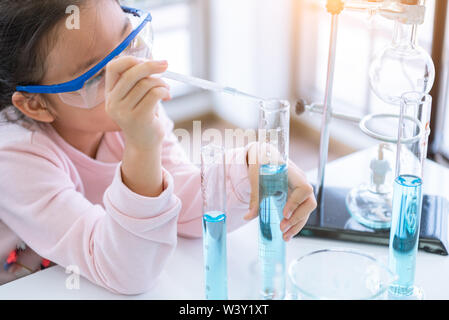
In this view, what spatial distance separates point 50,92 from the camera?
0.90 m

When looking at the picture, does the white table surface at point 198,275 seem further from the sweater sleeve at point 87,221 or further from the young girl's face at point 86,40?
the young girl's face at point 86,40

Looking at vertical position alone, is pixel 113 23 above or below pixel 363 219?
above

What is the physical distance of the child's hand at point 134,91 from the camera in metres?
0.72

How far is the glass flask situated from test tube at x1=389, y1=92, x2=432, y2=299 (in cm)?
11

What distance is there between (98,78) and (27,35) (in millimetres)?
142

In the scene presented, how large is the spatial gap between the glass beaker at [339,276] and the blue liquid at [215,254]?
10 centimetres

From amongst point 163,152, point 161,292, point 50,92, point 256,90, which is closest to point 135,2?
point 256,90

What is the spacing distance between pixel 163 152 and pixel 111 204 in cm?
34

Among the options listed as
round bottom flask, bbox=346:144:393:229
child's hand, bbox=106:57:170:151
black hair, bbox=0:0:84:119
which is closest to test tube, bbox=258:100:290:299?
child's hand, bbox=106:57:170:151

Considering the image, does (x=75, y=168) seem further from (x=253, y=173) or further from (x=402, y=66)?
(x=402, y=66)

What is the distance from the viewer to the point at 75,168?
108 centimetres

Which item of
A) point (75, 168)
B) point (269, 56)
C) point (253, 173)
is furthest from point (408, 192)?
point (269, 56)

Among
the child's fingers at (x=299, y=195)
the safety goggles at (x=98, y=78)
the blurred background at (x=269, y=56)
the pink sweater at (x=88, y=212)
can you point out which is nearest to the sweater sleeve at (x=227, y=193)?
the pink sweater at (x=88, y=212)

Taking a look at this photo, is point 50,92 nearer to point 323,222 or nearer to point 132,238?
point 132,238
